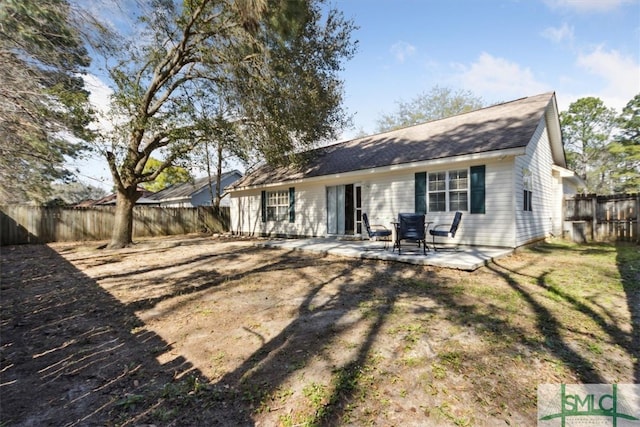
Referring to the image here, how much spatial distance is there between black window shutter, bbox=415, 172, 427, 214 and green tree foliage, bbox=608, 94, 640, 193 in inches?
982

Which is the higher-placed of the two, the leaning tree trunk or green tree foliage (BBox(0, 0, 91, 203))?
green tree foliage (BBox(0, 0, 91, 203))

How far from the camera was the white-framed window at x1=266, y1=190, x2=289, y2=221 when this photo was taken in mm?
14047

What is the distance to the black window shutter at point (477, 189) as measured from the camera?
828 centimetres

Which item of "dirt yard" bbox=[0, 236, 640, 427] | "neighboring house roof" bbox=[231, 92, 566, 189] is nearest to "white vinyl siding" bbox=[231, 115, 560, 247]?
"neighboring house roof" bbox=[231, 92, 566, 189]

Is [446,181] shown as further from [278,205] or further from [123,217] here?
[123,217]

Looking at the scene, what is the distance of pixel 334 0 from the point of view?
388 inches

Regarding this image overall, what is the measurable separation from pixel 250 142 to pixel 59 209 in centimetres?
1070

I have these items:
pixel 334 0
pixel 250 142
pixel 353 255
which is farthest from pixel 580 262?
pixel 334 0

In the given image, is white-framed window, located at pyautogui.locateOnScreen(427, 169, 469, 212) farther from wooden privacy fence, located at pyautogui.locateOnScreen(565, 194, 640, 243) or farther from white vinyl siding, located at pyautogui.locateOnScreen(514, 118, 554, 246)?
wooden privacy fence, located at pyautogui.locateOnScreen(565, 194, 640, 243)

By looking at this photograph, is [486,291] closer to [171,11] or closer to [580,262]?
[580,262]

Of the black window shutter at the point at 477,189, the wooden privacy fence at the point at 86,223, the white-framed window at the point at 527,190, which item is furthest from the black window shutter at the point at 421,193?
the wooden privacy fence at the point at 86,223

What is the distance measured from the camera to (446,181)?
8938 mm

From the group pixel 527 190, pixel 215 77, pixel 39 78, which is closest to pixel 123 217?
pixel 215 77

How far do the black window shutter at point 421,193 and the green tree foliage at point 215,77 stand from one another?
13.5ft
